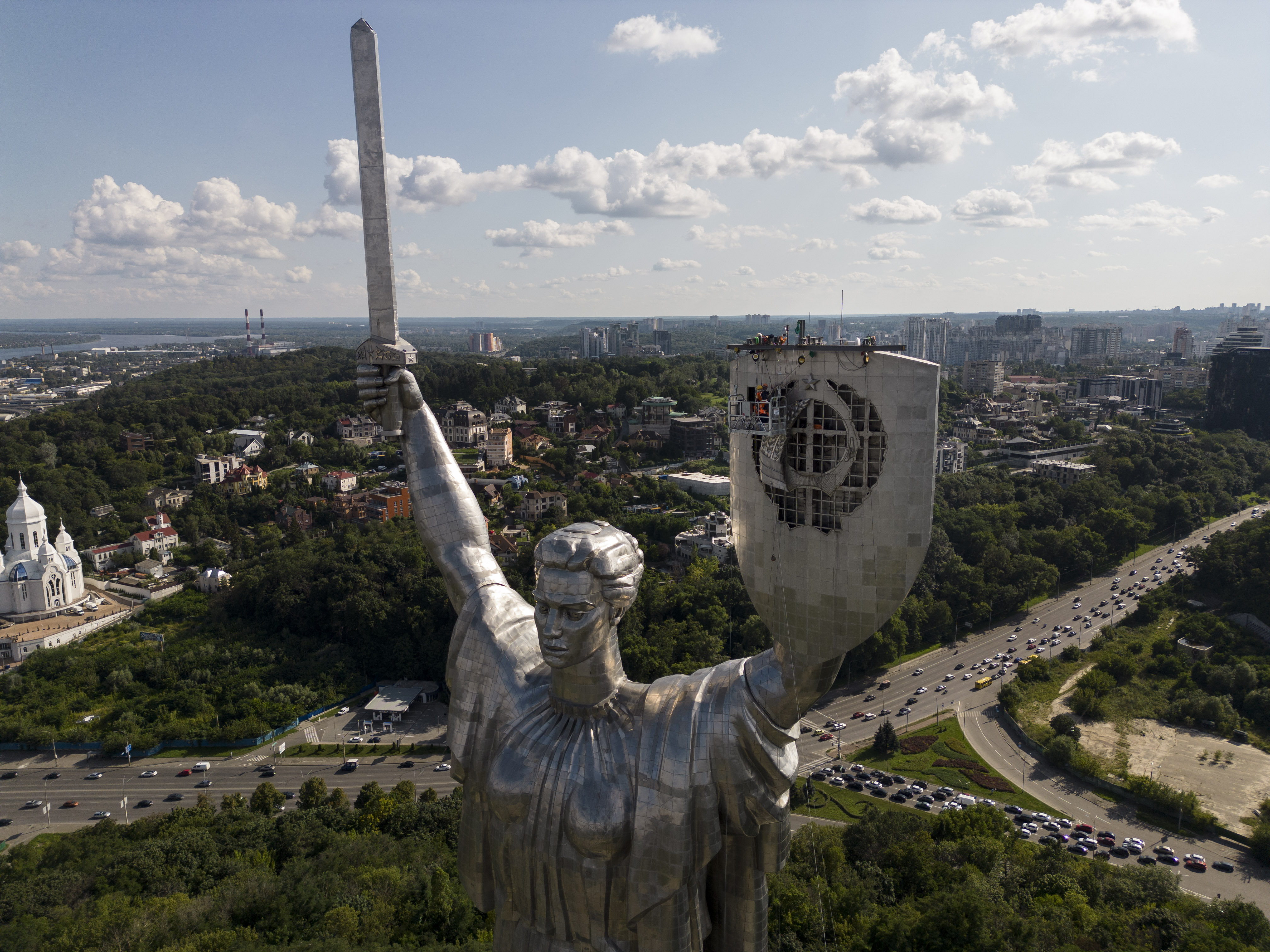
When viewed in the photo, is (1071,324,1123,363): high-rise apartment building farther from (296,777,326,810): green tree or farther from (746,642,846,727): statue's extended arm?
(746,642,846,727): statue's extended arm

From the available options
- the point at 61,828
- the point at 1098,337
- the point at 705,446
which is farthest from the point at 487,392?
the point at 1098,337

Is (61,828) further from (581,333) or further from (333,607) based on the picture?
(581,333)

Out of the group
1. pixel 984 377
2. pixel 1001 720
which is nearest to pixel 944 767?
pixel 1001 720

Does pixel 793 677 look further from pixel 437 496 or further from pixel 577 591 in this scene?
pixel 437 496

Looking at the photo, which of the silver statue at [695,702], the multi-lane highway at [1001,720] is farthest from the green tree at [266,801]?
the silver statue at [695,702]

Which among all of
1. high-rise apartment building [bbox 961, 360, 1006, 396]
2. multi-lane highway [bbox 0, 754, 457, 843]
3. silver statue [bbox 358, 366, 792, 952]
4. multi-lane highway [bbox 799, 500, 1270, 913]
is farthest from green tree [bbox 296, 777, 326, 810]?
high-rise apartment building [bbox 961, 360, 1006, 396]

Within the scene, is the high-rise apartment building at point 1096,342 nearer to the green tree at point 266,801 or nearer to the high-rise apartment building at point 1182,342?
the high-rise apartment building at point 1182,342
